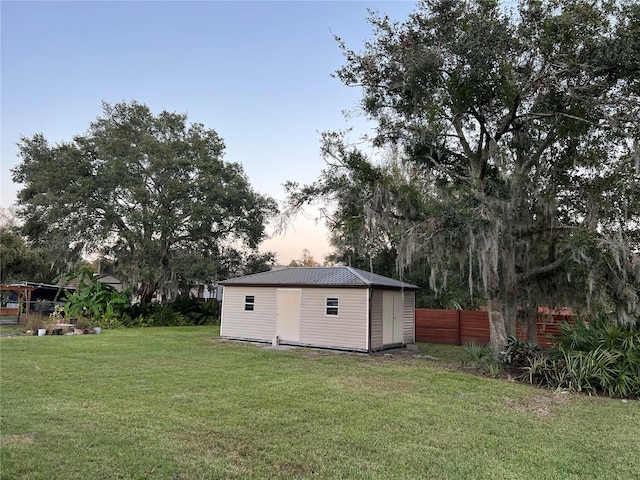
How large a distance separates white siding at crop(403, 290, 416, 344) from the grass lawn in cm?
481

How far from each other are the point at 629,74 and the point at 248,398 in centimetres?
863

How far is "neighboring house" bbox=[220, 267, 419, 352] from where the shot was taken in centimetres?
1130

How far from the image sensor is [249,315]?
13.3 meters

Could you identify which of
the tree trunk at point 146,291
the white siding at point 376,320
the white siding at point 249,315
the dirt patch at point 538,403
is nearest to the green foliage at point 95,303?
the tree trunk at point 146,291

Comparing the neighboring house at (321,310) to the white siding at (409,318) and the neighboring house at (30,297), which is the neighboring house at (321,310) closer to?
the white siding at (409,318)

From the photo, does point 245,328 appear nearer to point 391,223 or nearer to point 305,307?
point 305,307

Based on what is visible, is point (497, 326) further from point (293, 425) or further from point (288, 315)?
point (293, 425)

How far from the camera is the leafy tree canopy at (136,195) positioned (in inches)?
696

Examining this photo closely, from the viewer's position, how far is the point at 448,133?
33.0 feet

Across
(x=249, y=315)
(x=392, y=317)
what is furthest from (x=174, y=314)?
(x=392, y=317)

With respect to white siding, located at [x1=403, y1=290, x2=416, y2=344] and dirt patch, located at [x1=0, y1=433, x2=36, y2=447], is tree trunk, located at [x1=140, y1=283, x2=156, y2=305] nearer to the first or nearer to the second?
white siding, located at [x1=403, y1=290, x2=416, y2=344]

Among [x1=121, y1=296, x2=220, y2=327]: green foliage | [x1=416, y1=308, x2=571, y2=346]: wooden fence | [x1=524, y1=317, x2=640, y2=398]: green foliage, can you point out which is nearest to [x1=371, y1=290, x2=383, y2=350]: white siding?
[x1=416, y1=308, x2=571, y2=346]: wooden fence

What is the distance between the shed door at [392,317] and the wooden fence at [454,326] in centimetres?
205

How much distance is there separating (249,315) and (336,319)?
3.21m
